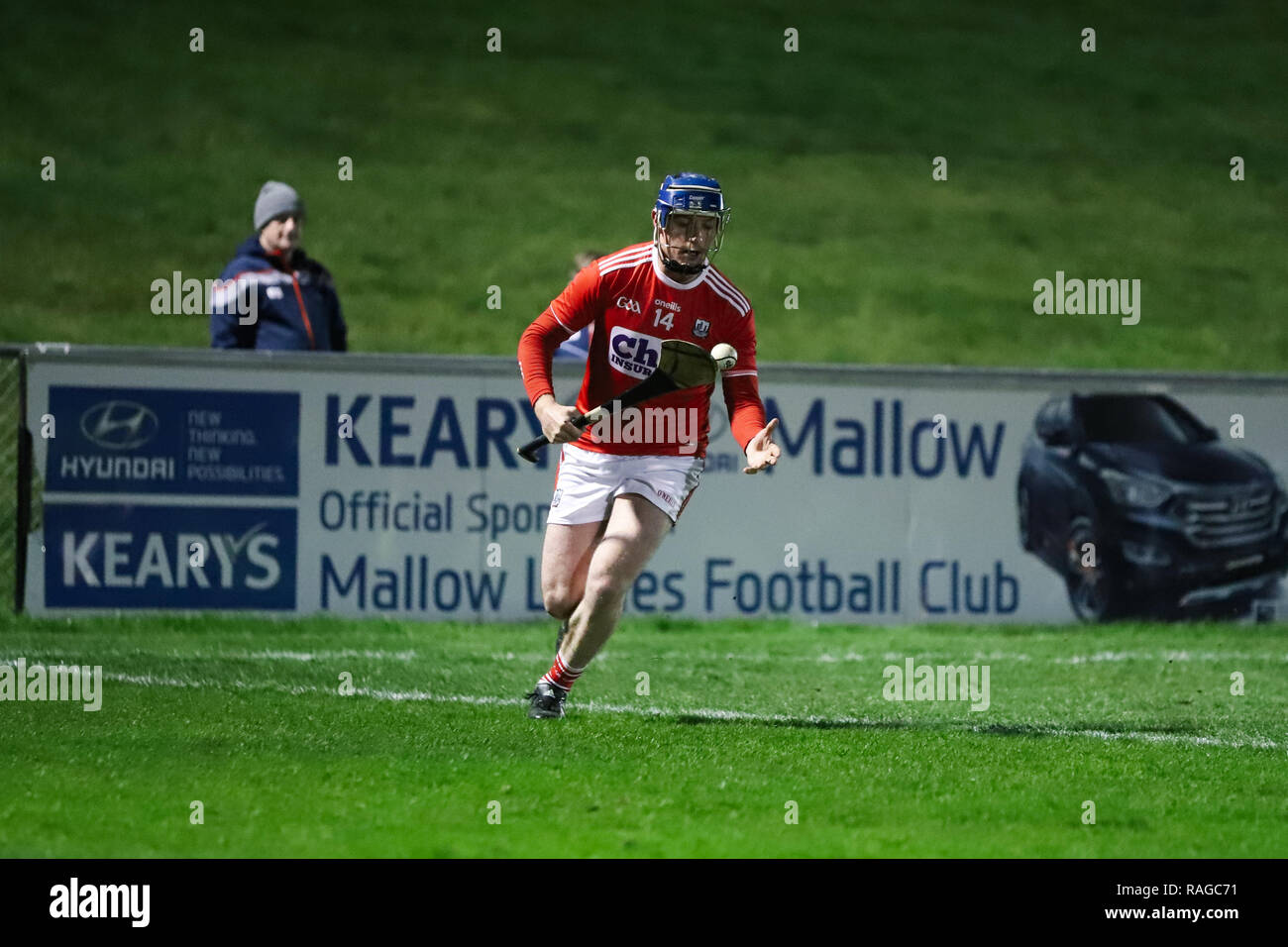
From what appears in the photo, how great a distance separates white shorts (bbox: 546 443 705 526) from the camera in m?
7.94

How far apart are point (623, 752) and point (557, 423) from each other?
144 centimetres

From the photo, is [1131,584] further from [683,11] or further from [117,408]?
[683,11]

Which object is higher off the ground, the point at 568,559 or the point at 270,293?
the point at 270,293

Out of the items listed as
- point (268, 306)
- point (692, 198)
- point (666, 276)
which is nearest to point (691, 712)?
point (666, 276)

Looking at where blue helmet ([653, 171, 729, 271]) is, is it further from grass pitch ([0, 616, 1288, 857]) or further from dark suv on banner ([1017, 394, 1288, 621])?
dark suv on banner ([1017, 394, 1288, 621])

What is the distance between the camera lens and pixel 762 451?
7.51 meters

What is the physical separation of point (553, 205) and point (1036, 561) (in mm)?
12992

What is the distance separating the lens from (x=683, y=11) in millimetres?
30828

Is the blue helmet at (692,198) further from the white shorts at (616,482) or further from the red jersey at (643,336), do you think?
the white shorts at (616,482)

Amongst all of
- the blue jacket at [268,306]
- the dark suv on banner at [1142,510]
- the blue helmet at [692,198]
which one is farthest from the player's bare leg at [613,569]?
the dark suv on banner at [1142,510]

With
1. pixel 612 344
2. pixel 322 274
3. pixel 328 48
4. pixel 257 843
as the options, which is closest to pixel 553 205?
pixel 328 48
